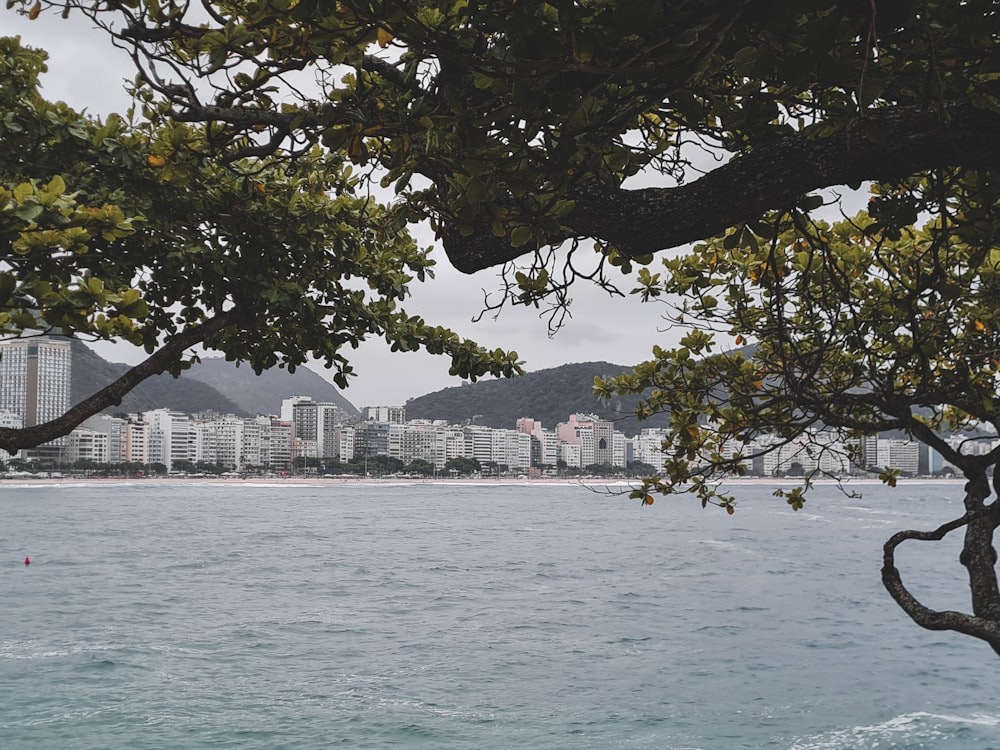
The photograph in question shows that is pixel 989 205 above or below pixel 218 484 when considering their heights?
above

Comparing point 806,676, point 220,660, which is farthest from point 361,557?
point 806,676

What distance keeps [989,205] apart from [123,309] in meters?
3.02

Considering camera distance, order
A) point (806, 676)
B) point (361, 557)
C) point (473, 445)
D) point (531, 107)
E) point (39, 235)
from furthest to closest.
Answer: point (473, 445)
point (361, 557)
point (806, 676)
point (39, 235)
point (531, 107)

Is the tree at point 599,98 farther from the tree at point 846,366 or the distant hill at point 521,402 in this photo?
the distant hill at point 521,402

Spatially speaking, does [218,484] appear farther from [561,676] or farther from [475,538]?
[561,676]

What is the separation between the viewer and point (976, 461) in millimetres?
4930

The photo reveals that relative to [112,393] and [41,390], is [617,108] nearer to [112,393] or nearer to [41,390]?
[112,393]

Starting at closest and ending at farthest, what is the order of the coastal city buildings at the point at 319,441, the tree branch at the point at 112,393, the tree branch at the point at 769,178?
1. the tree branch at the point at 769,178
2. the tree branch at the point at 112,393
3. the coastal city buildings at the point at 319,441

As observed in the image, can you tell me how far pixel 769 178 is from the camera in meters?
2.71

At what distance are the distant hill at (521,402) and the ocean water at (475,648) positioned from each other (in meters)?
98.2

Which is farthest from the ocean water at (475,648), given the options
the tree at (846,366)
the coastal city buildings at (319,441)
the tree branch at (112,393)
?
the coastal city buildings at (319,441)

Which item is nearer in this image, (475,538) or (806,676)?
(806,676)

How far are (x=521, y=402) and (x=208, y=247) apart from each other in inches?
6584

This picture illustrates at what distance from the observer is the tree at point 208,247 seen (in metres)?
3.85
